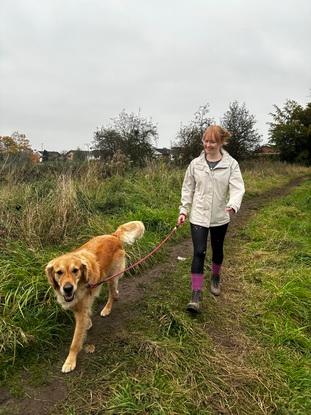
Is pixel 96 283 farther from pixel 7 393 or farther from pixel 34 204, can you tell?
pixel 34 204

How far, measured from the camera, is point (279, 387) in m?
2.88

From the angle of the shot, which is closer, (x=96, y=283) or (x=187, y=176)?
(x=96, y=283)

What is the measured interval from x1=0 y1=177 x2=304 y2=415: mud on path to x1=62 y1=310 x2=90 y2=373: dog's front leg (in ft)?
0.24

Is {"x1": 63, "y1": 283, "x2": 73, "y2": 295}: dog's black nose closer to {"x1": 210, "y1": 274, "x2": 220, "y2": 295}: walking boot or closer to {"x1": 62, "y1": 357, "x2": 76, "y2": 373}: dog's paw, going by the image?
{"x1": 62, "y1": 357, "x2": 76, "y2": 373}: dog's paw

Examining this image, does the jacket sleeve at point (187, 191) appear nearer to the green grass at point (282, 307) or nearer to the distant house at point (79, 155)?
the green grass at point (282, 307)

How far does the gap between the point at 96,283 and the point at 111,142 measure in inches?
468

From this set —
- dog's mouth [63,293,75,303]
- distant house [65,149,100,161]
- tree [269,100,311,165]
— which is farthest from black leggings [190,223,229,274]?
tree [269,100,311,165]

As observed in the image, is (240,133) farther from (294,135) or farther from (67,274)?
(67,274)

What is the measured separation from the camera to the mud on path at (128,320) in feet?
8.96

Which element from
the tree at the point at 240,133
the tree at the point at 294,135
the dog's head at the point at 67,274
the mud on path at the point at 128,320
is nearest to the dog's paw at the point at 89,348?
the mud on path at the point at 128,320

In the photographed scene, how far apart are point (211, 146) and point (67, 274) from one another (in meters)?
2.00

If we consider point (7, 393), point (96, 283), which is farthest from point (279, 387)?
point (7, 393)

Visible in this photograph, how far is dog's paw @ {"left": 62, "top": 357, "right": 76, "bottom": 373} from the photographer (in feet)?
10.0

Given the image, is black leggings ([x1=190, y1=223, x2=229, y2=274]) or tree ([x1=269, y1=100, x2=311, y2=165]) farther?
tree ([x1=269, y1=100, x2=311, y2=165])
